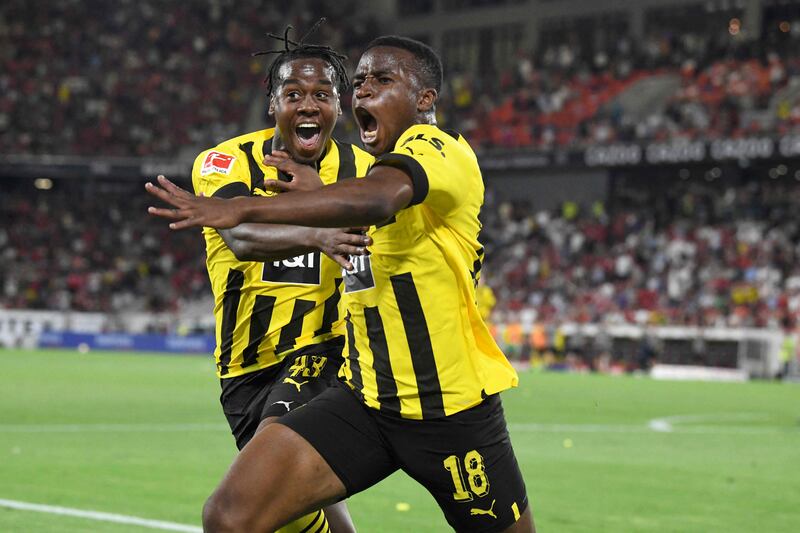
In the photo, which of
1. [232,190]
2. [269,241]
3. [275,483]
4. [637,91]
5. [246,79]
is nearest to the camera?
[275,483]

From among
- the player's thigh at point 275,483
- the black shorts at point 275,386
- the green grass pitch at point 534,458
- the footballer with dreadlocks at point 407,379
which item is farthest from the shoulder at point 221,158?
the green grass pitch at point 534,458

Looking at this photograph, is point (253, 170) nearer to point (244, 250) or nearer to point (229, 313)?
point (229, 313)

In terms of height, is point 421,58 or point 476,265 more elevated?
point 421,58

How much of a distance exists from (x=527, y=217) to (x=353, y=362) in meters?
35.4

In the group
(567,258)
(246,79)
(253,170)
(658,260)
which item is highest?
(246,79)

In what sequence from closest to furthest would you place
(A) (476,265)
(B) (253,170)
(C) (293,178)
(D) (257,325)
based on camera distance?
(C) (293,178), (A) (476,265), (D) (257,325), (B) (253,170)

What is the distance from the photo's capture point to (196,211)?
12.2 ft

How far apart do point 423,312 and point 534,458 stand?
25.9ft


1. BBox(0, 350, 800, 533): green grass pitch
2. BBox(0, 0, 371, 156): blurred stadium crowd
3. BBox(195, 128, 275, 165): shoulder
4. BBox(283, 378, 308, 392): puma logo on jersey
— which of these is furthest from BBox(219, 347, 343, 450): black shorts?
BBox(0, 0, 371, 156): blurred stadium crowd

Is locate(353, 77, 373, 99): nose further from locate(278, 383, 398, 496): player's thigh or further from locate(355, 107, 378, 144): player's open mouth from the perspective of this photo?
locate(278, 383, 398, 496): player's thigh

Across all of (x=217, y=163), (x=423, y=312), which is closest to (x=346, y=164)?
(x=217, y=163)

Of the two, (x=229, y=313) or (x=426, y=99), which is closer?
(x=426, y=99)

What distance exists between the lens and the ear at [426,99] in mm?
4562

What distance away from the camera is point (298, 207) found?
3699 millimetres
